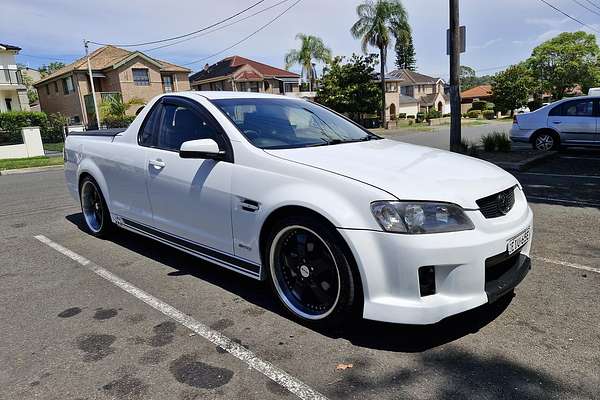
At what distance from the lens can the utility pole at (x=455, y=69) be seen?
11.2 m

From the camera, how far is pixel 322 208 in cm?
284

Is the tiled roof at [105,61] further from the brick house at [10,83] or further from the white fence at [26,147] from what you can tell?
the white fence at [26,147]

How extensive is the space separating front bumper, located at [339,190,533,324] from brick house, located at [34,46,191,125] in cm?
3825

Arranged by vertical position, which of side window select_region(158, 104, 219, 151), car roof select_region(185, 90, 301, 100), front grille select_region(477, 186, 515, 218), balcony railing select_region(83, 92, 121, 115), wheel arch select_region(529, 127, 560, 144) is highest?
balcony railing select_region(83, 92, 121, 115)

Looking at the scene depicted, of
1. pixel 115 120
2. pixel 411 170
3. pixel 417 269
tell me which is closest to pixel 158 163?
pixel 411 170

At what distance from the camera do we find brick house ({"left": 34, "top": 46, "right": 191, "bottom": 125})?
37.9 metres

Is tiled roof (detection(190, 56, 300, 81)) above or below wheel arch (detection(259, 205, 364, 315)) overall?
above

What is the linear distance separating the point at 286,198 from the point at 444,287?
1140 mm

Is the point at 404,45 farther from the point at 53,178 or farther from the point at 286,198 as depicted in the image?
the point at 286,198

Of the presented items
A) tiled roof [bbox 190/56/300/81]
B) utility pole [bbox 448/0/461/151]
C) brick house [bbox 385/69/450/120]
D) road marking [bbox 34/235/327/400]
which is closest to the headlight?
road marking [bbox 34/235/327/400]

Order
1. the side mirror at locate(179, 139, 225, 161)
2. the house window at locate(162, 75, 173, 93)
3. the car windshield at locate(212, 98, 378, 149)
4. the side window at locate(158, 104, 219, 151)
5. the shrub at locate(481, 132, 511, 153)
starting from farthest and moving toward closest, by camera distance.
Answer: the house window at locate(162, 75, 173, 93) → the shrub at locate(481, 132, 511, 153) → the side window at locate(158, 104, 219, 151) → the car windshield at locate(212, 98, 378, 149) → the side mirror at locate(179, 139, 225, 161)

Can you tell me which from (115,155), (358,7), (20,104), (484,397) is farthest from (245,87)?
(484,397)

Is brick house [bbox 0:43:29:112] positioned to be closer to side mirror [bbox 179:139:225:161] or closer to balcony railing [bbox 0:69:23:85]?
balcony railing [bbox 0:69:23:85]

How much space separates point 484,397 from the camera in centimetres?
235
